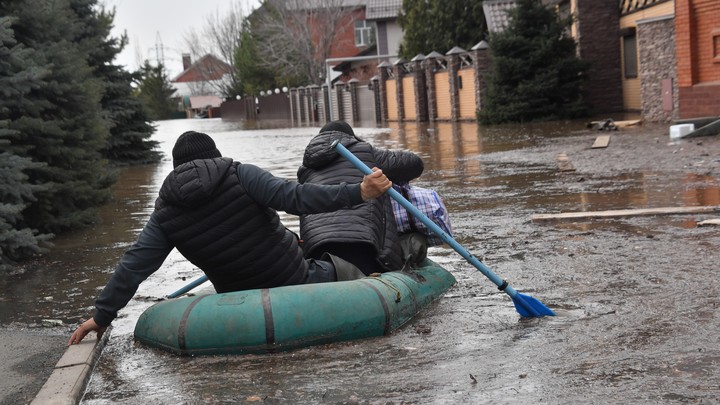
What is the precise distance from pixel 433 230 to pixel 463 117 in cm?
3099

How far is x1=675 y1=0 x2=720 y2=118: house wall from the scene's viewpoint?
19.8 m

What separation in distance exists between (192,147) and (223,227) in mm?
500

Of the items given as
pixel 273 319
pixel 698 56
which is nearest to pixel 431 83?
pixel 698 56

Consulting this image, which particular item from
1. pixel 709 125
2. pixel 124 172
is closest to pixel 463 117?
pixel 124 172

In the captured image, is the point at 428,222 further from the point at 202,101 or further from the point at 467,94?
the point at 202,101

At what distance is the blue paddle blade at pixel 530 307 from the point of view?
612cm

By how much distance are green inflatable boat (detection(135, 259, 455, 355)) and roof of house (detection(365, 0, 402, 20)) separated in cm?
6009

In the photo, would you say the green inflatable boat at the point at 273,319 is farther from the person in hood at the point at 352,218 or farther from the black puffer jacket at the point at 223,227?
the person in hood at the point at 352,218

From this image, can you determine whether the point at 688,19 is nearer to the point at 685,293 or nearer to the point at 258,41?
the point at 685,293

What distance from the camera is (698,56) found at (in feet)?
66.9

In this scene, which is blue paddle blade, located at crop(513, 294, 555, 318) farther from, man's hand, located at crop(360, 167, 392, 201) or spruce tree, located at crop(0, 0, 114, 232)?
spruce tree, located at crop(0, 0, 114, 232)

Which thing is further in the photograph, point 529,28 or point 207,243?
point 529,28

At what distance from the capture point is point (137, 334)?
6.19 metres

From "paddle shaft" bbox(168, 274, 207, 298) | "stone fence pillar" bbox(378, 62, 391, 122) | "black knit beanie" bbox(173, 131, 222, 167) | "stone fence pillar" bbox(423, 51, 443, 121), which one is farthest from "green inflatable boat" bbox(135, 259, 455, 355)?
"stone fence pillar" bbox(378, 62, 391, 122)
